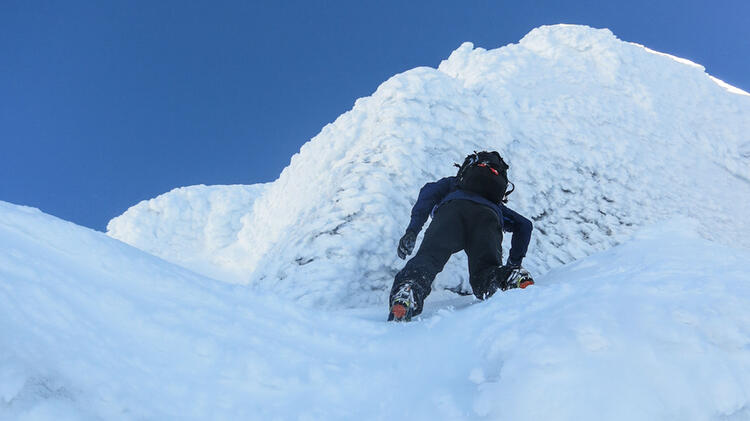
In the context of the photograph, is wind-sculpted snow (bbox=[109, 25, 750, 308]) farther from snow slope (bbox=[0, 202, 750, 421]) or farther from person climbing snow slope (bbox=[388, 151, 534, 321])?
snow slope (bbox=[0, 202, 750, 421])

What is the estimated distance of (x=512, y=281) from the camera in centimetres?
312

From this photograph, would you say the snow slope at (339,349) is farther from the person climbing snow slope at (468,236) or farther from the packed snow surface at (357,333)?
the person climbing snow slope at (468,236)

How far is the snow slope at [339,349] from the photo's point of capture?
1.32 m

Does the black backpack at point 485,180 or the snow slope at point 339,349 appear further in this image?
the black backpack at point 485,180

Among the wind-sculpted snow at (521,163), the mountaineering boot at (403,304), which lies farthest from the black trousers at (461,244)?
the wind-sculpted snow at (521,163)

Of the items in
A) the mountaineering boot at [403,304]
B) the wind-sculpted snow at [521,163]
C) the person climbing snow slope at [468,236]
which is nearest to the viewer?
the mountaineering boot at [403,304]

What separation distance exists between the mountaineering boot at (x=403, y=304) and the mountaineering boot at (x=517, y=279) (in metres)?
0.66

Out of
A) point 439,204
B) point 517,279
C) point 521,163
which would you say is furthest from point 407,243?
point 521,163

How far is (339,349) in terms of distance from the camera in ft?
7.36

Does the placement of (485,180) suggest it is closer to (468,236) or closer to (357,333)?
(468,236)

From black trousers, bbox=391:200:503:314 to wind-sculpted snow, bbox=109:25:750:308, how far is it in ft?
3.73

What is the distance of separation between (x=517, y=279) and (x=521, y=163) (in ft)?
13.2

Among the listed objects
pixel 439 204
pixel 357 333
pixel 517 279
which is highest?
pixel 439 204

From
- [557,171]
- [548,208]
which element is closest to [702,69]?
[557,171]
